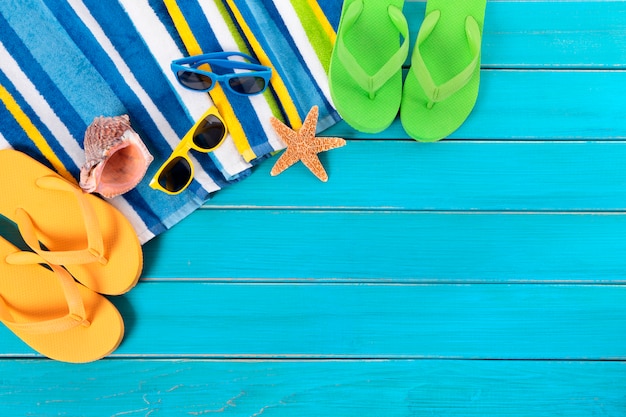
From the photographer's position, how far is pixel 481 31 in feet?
4.12

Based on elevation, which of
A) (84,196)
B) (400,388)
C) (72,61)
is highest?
→ (72,61)

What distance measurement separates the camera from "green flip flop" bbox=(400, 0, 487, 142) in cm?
126

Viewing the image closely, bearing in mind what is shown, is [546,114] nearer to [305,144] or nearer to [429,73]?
[429,73]

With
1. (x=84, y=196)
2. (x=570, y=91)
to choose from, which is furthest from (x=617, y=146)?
(x=84, y=196)

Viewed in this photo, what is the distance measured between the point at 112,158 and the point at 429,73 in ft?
2.76

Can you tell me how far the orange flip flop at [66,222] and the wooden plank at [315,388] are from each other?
0.25 m

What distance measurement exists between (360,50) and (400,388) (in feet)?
3.03

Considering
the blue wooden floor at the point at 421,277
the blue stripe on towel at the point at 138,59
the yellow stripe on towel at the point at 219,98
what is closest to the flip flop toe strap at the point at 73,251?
the blue wooden floor at the point at 421,277

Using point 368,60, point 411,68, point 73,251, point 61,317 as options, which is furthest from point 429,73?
point 61,317

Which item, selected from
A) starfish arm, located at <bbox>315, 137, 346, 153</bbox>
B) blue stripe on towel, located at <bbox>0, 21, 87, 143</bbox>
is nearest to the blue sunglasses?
starfish arm, located at <bbox>315, 137, 346, 153</bbox>

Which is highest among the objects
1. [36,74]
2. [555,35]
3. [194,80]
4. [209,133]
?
[36,74]

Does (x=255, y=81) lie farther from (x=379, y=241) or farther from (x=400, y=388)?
(x=400, y=388)

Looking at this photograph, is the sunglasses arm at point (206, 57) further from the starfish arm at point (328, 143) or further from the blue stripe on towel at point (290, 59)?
the starfish arm at point (328, 143)

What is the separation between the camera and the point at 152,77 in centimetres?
130
